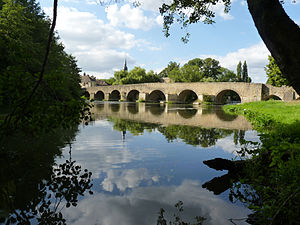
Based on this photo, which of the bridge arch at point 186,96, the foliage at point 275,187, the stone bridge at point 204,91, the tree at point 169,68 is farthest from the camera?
the tree at point 169,68

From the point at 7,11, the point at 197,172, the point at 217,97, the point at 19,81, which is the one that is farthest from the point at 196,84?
the point at 19,81

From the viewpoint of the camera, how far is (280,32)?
2404mm

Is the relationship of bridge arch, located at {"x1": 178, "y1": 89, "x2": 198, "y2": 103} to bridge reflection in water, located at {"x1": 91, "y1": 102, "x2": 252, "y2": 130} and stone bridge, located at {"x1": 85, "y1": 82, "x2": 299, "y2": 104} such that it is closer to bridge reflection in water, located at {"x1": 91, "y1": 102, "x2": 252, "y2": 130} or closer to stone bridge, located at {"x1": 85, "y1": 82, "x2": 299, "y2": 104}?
stone bridge, located at {"x1": 85, "y1": 82, "x2": 299, "y2": 104}

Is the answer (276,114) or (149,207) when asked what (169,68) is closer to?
(276,114)

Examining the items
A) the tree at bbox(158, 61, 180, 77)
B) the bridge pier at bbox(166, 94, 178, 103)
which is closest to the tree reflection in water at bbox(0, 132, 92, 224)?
the bridge pier at bbox(166, 94, 178, 103)

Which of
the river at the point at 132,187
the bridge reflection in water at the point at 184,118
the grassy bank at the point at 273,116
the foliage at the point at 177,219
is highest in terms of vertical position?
the grassy bank at the point at 273,116

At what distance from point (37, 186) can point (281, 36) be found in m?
3.78

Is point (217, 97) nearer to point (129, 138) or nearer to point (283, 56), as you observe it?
point (129, 138)

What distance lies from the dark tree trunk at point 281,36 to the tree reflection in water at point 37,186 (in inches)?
117

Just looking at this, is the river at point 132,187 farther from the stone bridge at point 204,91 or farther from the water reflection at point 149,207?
the stone bridge at point 204,91

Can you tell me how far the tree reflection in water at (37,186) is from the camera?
281 centimetres

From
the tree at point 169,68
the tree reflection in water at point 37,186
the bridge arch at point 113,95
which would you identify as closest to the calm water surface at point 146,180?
the tree reflection in water at point 37,186

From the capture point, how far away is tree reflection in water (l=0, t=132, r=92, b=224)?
281cm

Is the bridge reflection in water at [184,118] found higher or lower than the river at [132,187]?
higher
